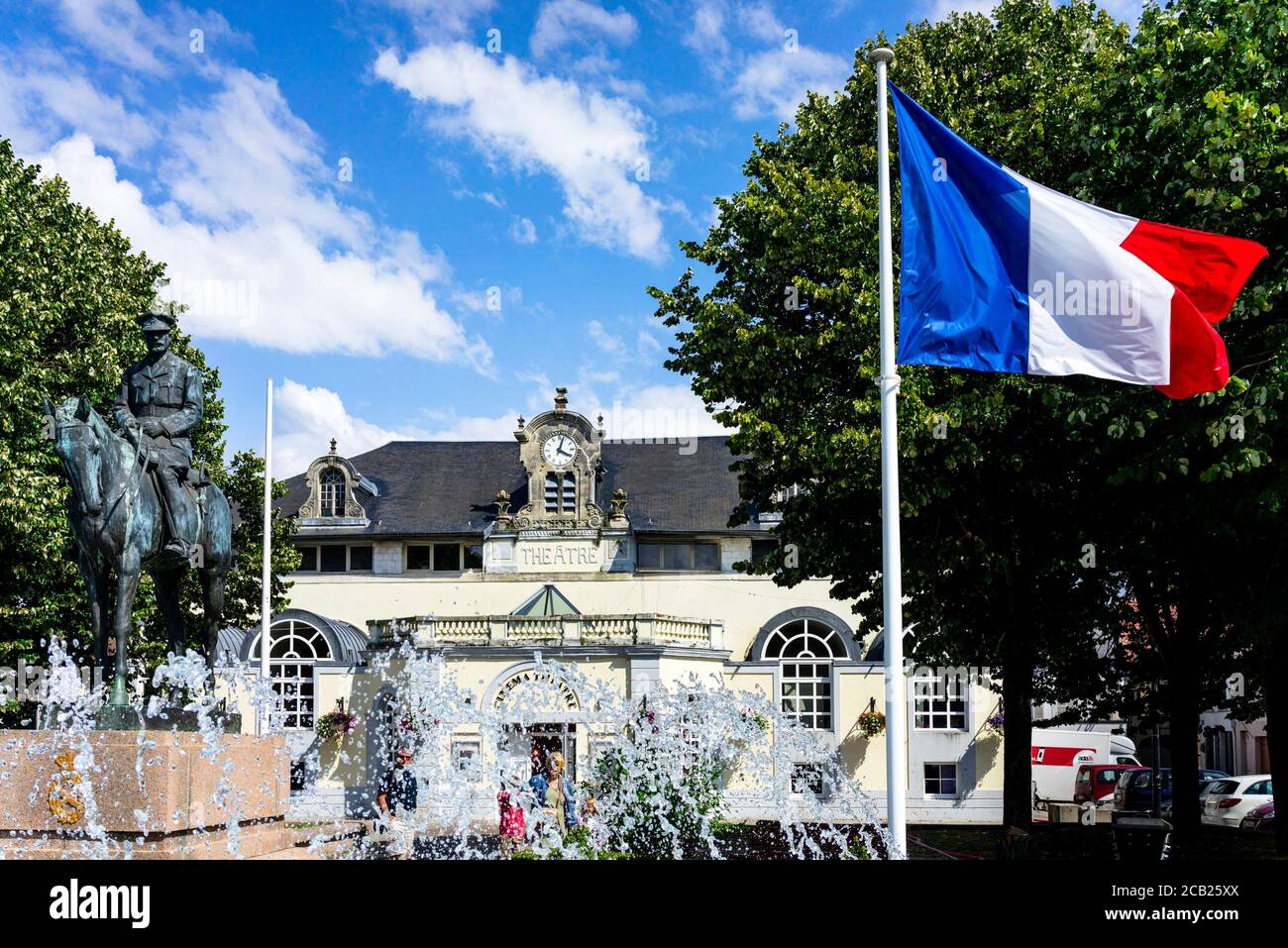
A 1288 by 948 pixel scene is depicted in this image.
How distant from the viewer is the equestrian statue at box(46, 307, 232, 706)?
37.9 ft

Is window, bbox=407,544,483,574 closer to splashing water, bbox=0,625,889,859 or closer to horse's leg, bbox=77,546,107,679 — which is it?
splashing water, bbox=0,625,889,859

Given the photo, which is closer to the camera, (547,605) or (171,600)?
(171,600)

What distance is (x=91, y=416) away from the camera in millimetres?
11688

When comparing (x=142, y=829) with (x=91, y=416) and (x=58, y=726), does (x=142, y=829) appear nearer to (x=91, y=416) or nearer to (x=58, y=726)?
(x=58, y=726)

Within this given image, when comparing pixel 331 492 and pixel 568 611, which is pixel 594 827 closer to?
pixel 568 611

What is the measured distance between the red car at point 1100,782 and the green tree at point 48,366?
34.2m

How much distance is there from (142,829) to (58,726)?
1.41 m

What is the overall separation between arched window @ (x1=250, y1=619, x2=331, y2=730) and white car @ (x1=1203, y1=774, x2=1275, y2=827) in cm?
2876

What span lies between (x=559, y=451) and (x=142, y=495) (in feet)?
113

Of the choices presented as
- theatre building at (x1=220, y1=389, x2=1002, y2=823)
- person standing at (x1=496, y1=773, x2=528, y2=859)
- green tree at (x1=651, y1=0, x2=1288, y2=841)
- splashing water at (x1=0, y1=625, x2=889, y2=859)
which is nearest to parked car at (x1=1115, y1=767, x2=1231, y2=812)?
theatre building at (x1=220, y1=389, x2=1002, y2=823)

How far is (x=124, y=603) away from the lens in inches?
461

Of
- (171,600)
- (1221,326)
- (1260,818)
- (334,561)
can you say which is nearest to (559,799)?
(171,600)

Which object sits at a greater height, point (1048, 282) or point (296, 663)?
point (1048, 282)
